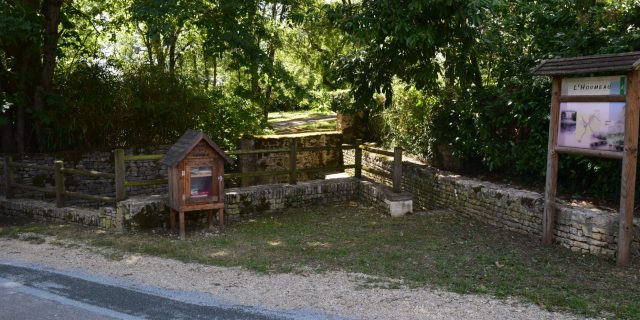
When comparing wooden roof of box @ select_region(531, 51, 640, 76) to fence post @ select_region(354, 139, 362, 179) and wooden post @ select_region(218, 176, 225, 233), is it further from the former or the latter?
wooden post @ select_region(218, 176, 225, 233)

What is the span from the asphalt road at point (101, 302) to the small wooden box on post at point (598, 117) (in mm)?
4357

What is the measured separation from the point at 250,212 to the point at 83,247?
3230 millimetres

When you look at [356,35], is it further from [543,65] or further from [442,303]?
[442,303]

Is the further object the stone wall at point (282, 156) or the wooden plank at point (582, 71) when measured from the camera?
the stone wall at point (282, 156)

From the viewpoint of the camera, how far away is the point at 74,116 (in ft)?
40.6

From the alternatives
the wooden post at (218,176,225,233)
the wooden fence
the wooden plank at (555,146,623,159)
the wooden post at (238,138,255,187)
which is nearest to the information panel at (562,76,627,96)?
the wooden plank at (555,146,623,159)

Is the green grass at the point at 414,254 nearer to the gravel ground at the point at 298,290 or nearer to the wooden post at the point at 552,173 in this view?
the gravel ground at the point at 298,290

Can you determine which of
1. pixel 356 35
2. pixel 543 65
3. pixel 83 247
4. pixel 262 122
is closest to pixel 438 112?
pixel 356 35

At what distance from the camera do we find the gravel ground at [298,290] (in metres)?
5.08

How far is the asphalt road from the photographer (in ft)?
16.3

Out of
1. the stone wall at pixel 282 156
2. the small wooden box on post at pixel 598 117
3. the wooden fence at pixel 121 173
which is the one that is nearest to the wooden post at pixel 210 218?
the wooden fence at pixel 121 173

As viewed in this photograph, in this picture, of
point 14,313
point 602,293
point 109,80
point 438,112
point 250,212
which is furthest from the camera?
point 109,80

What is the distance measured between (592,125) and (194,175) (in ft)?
19.6

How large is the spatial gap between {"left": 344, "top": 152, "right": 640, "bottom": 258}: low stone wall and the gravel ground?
2.52 m
